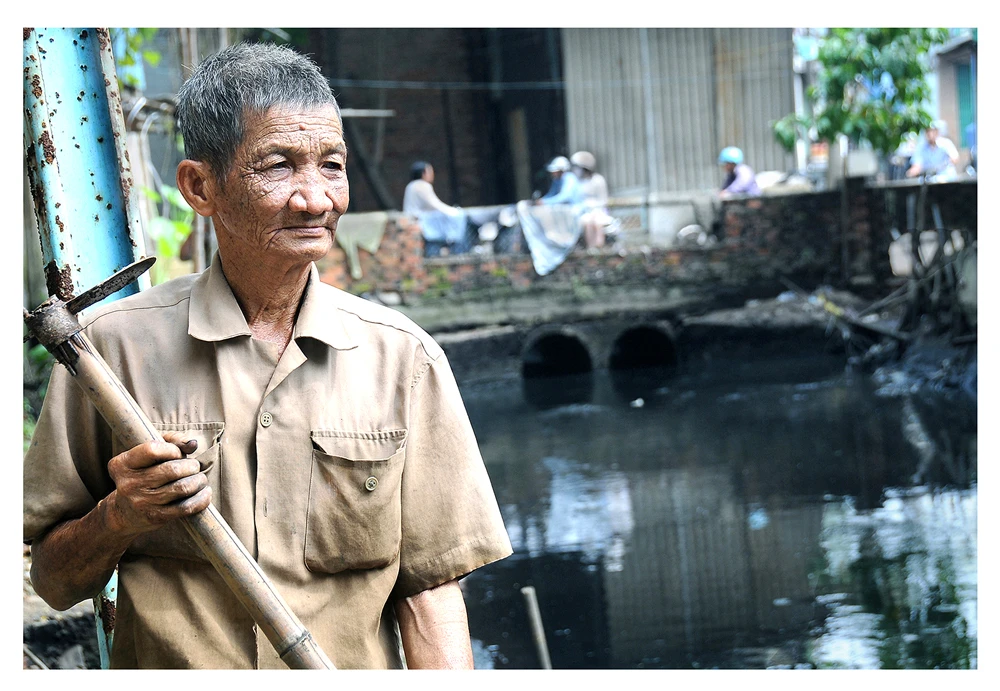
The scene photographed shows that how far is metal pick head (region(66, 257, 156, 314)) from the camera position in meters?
1.30

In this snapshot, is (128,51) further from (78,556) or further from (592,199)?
(78,556)

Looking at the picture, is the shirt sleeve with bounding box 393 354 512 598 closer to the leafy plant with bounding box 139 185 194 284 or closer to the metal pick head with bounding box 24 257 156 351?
the metal pick head with bounding box 24 257 156 351

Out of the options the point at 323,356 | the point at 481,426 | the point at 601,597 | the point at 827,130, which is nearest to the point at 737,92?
the point at 827,130

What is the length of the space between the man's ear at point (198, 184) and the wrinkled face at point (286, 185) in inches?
0.8

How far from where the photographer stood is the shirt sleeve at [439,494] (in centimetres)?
152

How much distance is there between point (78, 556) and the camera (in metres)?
1.41

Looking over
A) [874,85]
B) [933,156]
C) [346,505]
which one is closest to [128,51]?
[346,505]

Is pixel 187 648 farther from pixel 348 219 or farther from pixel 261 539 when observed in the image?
pixel 348 219

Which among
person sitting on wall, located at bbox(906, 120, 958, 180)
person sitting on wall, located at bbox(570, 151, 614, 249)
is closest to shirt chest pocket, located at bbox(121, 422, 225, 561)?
person sitting on wall, located at bbox(570, 151, 614, 249)

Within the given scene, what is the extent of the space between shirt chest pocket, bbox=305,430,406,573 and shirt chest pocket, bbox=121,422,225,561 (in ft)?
0.41

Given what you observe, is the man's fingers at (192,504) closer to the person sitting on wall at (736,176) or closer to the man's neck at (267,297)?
the man's neck at (267,297)

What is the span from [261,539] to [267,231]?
0.41m
